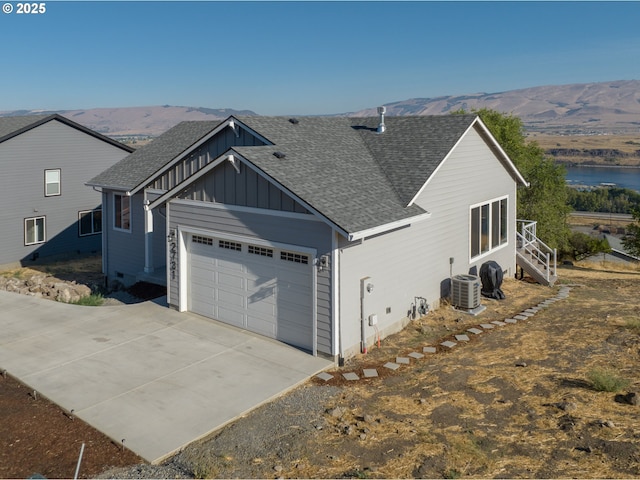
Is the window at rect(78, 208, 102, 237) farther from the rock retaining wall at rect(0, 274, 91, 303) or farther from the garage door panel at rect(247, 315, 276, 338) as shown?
the garage door panel at rect(247, 315, 276, 338)

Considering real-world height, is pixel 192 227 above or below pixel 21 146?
below

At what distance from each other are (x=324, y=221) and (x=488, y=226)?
30.0 ft

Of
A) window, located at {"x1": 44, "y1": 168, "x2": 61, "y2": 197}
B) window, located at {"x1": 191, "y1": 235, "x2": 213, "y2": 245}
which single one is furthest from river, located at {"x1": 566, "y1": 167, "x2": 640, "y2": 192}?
window, located at {"x1": 191, "y1": 235, "x2": 213, "y2": 245}

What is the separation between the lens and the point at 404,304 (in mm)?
13562

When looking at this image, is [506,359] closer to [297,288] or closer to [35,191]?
[297,288]

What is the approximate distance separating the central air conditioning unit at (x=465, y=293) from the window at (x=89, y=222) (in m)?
18.9

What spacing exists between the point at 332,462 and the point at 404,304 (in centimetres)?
665

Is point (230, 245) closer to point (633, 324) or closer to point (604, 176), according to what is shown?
point (633, 324)

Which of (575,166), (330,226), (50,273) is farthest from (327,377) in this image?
(575,166)

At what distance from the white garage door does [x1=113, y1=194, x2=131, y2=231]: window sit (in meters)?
7.01

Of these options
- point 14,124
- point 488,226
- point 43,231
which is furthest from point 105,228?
point 488,226

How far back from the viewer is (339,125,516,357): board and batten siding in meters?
11.7

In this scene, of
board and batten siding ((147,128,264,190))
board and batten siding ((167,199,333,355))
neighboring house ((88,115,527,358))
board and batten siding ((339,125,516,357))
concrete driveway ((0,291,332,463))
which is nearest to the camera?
concrete driveway ((0,291,332,463))

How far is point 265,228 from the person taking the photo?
40.3ft
